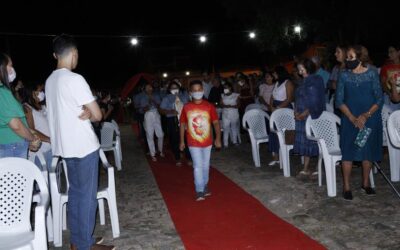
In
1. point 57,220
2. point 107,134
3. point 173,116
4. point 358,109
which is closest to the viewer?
point 57,220

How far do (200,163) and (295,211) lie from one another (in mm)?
1605

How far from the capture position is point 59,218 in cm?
464

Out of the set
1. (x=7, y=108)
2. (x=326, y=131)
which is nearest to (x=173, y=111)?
(x=326, y=131)

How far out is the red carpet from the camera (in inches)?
171

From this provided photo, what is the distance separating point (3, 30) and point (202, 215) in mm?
25842

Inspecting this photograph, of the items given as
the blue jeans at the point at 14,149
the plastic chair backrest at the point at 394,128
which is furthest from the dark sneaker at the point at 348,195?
the blue jeans at the point at 14,149

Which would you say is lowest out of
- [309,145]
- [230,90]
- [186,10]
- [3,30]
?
[309,145]

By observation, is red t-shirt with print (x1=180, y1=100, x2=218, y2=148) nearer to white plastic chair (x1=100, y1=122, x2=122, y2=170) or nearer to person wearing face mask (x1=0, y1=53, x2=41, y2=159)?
person wearing face mask (x1=0, y1=53, x2=41, y2=159)

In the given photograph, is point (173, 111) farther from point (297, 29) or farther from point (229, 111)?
point (297, 29)

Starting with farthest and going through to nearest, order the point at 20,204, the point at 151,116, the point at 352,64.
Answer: the point at 151,116
the point at 352,64
the point at 20,204

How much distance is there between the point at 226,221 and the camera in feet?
16.7

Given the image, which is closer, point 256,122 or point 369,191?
point 369,191

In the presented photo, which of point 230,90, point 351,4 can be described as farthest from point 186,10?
point 230,90

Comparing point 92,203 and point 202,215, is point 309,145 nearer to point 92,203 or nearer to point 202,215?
point 202,215
